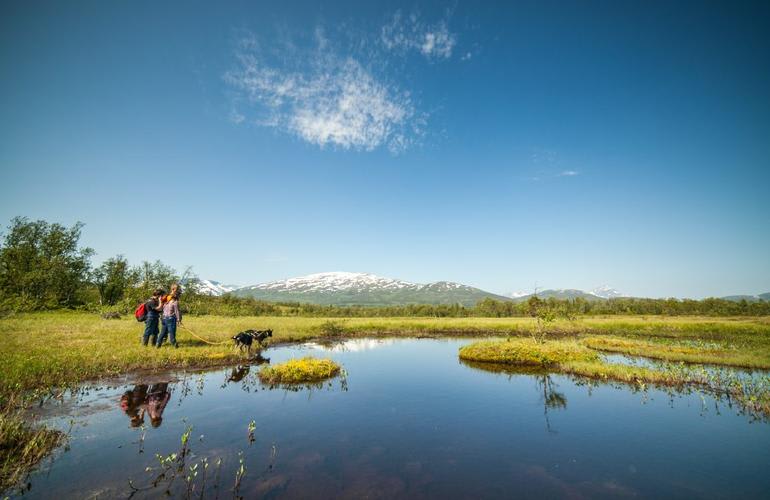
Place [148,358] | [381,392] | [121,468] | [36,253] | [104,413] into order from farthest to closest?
[36,253] < [148,358] < [381,392] < [104,413] < [121,468]

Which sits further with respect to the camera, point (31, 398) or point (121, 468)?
point (31, 398)

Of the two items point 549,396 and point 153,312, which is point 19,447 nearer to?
point 153,312

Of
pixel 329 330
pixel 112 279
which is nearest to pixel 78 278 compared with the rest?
pixel 112 279

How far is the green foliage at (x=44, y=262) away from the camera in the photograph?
54469 millimetres

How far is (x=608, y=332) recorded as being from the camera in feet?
173

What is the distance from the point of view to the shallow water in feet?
27.6

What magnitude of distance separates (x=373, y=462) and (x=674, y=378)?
2135cm

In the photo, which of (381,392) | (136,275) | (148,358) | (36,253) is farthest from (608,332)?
(36,253)

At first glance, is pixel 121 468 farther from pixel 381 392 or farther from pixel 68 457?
pixel 381 392

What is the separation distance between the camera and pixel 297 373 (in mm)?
19594

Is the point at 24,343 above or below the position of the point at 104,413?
above

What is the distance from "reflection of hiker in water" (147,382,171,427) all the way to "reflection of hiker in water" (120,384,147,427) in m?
0.25

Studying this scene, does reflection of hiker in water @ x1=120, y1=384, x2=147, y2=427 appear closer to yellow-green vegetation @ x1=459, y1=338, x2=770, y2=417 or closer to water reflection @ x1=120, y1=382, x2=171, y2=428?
water reflection @ x1=120, y1=382, x2=171, y2=428

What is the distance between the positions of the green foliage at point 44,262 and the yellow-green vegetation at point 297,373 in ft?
182
